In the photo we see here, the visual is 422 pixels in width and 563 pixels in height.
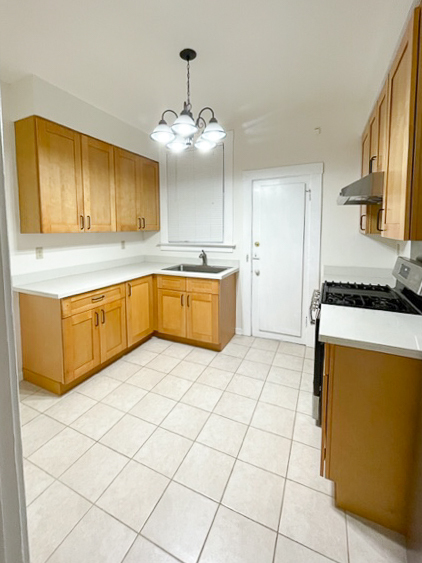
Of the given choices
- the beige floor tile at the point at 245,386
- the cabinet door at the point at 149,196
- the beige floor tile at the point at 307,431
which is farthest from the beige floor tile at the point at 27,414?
the cabinet door at the point at 149,196

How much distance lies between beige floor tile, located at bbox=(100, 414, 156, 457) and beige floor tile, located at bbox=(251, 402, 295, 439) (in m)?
0.76

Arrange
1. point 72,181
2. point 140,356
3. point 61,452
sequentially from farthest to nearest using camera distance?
1. point 140,356
2. point 72,181
3. point 61,452

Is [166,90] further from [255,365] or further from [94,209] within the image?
[255,365]

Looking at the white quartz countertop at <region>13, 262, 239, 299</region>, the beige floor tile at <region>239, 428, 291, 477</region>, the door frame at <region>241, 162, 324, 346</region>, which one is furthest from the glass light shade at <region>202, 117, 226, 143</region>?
the beige floor tile at <region>239, 428, 291, 477</region>

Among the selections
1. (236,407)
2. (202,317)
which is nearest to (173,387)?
(236,407)

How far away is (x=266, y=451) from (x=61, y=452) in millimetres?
1288

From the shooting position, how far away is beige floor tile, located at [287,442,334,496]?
1596 mm

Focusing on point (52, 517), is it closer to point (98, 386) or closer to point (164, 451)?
point (164, 451)

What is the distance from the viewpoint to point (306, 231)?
3193 mm

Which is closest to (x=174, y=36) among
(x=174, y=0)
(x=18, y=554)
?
(x=174, y=0)

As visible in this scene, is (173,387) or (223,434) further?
(173,387)

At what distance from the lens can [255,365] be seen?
2.95 meters

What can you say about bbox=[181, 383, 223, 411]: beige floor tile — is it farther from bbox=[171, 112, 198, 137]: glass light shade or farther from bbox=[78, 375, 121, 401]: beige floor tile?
bbox=[171, 112, 198, 137]: glass light shade

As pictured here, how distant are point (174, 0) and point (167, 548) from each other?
274 centimetres
